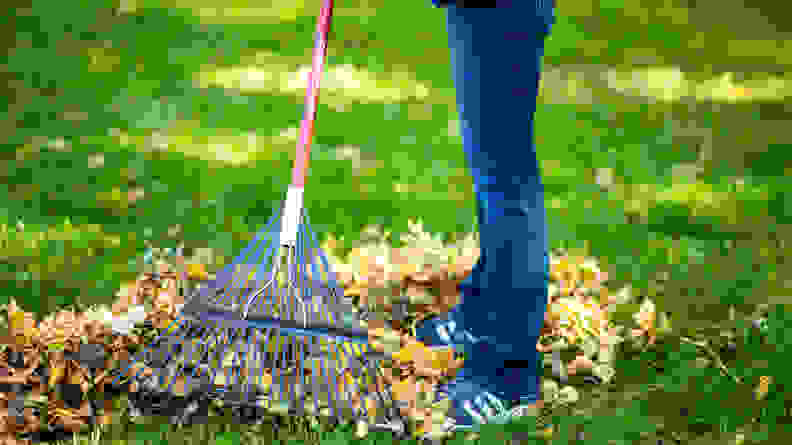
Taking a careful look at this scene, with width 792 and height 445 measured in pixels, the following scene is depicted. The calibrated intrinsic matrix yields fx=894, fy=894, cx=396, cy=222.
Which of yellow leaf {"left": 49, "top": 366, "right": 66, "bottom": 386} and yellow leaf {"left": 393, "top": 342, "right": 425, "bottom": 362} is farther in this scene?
yellow leaf {"left": 393, "top": 342, "right": 425, "bottom": 362}

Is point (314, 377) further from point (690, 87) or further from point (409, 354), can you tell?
point (690, 87)

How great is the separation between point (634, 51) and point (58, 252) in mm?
5236

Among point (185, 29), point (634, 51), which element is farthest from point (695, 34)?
point (185, 29)

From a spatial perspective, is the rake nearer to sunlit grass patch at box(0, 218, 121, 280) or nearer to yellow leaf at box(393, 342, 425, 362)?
yellow leaf at box(393, 342, 425, 362)

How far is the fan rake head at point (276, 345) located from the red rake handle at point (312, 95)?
14 cm

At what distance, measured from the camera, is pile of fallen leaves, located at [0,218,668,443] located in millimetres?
2305

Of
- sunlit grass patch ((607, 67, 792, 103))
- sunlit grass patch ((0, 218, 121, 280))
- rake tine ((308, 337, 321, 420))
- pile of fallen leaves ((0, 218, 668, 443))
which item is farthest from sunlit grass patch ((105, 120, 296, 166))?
sunlit grass patch ((607, 67, 792, 103))

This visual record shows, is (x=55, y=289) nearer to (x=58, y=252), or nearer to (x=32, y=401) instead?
(x=58, y=252)

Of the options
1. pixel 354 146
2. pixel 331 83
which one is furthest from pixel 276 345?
→ pixel 331 83

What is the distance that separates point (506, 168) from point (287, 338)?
69 centimetres

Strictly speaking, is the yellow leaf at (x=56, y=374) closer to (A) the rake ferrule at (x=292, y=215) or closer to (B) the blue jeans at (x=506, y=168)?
(A) the rake ferrule at (x=292, y=215)

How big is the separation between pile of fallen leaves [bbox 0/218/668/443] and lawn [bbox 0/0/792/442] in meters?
0.23

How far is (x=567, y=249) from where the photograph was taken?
11.7ft

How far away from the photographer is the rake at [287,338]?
2201mm
